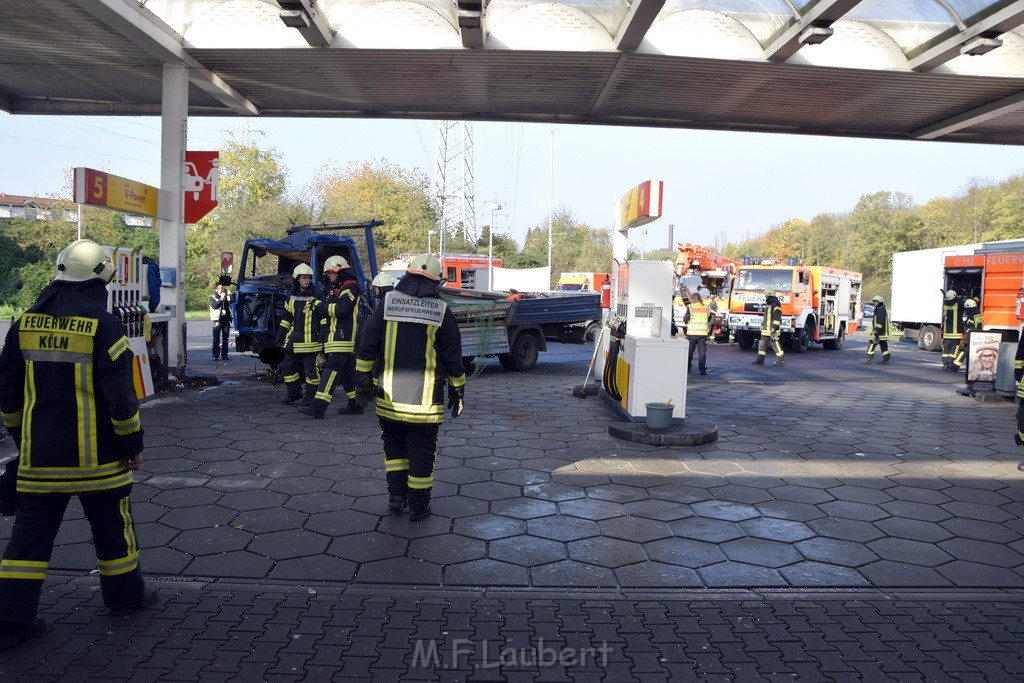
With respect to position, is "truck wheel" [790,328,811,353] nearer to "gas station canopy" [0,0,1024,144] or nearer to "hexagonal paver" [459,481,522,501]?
"gas station canopy" [0,0,1024,144]

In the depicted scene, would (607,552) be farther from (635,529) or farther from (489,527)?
(489,527)

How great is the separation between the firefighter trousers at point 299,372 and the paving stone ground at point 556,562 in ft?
3.16

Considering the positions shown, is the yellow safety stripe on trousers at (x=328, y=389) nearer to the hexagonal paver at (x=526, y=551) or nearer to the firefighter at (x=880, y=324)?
the hexagonal paver at (x=526, y=551)

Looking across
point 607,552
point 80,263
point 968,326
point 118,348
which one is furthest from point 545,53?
point 968,326

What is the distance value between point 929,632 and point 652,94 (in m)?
10.1

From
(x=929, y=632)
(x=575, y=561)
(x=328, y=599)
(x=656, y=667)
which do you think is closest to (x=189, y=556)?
(x=328, y=599)

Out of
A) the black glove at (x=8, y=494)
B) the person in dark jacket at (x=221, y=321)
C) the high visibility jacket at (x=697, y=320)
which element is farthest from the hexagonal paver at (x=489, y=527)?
the person in dark jacket at (x=221, y=321)

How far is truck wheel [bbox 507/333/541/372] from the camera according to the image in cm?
1409

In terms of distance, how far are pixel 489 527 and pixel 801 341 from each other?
19269 mm

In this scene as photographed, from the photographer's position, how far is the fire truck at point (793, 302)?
69.3ft

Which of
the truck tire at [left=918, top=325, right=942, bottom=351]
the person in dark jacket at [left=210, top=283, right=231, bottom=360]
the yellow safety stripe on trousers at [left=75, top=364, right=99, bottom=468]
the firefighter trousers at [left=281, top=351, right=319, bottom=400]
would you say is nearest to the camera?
the yellow safety stripe on trousers at [left=75, top=364, right=99, bottom=468]

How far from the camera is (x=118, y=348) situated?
346cm

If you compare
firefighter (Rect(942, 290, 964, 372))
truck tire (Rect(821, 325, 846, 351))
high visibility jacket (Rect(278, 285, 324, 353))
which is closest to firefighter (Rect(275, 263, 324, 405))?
high visibility jacket (Rect(278, 285, 324, 353))

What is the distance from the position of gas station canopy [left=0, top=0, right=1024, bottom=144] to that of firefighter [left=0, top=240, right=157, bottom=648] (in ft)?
22.3
